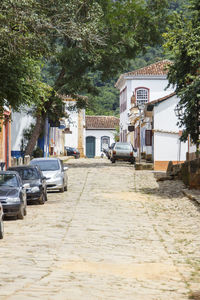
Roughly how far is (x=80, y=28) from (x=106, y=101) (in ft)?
267

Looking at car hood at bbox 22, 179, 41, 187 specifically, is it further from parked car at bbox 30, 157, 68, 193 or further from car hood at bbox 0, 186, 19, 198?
car hood at bbox 0, 186, 19, 198

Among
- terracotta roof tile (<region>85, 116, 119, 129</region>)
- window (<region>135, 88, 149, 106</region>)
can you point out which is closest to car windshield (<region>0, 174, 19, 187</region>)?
window (<region>135, 88, 149, 106</region>)

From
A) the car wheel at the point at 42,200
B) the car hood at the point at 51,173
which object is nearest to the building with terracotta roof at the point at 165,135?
the car hood at the point at 51,173

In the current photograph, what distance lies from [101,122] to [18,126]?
4387 centimetres

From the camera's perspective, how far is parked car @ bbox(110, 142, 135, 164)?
44.8 meters

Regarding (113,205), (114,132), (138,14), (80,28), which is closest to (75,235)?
(113,205)

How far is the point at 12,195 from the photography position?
1620 cm

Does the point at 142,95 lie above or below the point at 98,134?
above

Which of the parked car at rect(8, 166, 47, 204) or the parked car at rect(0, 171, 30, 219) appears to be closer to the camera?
the parked car at rect(0, 171, 30, 219)

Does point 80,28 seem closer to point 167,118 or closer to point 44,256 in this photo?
point 44,256

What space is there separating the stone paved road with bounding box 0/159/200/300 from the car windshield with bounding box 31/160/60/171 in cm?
255

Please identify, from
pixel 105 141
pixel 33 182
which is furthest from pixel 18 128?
pixel 105 141

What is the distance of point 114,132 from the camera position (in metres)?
85.1

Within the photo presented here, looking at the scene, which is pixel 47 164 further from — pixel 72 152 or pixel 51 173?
pixel 72 152
